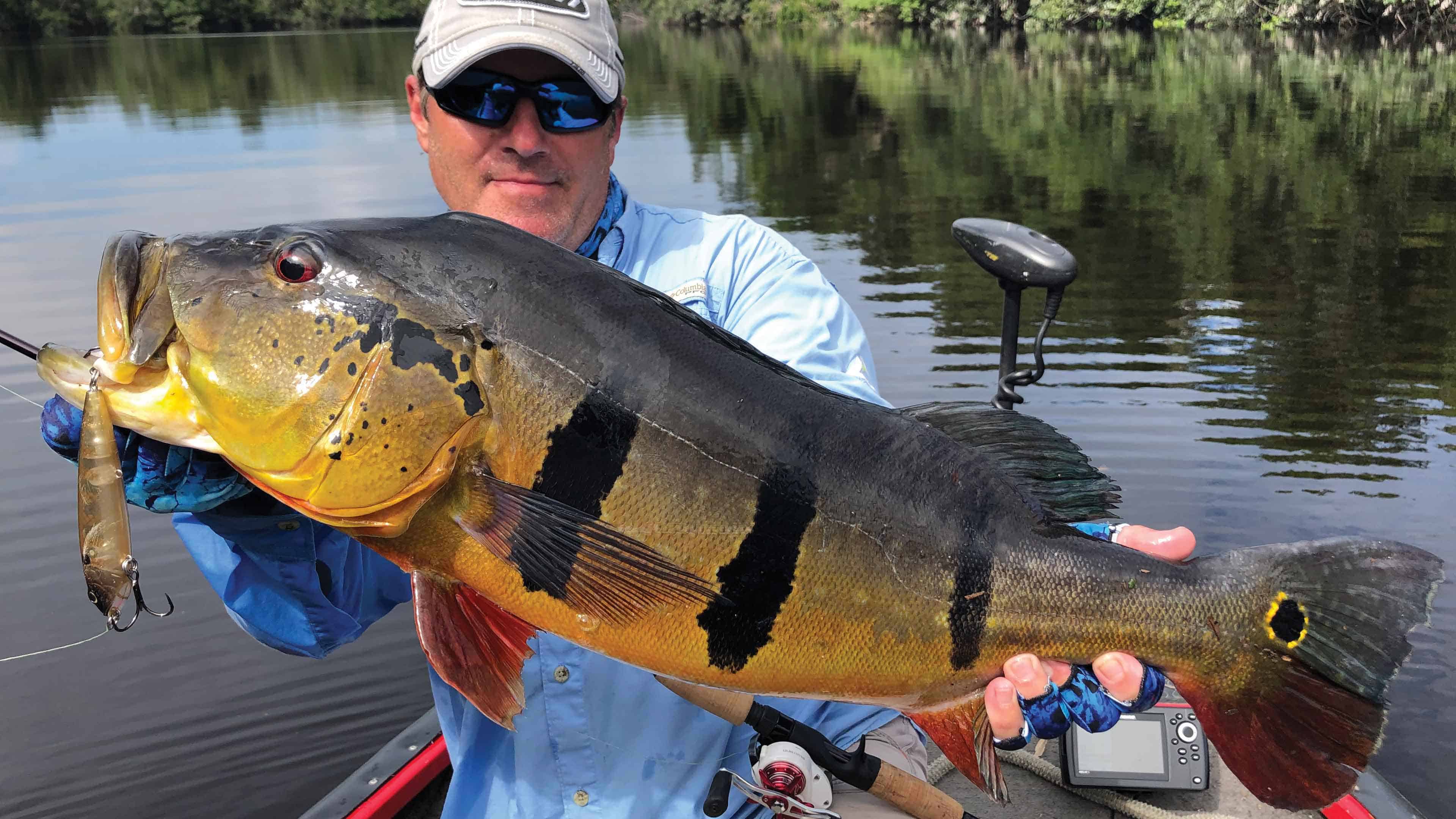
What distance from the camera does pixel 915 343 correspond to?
11531 millimetres

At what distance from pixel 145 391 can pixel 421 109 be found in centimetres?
169

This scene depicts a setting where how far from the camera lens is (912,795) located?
3107 millimetres

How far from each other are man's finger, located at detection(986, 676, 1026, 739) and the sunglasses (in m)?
1.89

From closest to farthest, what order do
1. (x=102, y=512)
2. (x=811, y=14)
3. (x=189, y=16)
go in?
(x=102, y=512) < (x=189, y=16) < (x=811, y=14)

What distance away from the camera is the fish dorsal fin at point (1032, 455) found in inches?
90.7

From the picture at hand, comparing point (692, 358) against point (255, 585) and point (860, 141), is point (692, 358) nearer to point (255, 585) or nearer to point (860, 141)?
point (255, 585)

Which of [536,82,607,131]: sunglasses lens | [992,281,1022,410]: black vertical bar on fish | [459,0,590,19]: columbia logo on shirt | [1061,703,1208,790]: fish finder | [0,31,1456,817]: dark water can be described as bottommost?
[0,31,1456,817]: dark water

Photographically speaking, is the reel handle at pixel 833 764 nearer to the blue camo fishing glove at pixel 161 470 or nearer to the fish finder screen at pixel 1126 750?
the blue camo fishing glove at pixel 161 470

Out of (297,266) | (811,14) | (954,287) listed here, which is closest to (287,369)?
(297,266)

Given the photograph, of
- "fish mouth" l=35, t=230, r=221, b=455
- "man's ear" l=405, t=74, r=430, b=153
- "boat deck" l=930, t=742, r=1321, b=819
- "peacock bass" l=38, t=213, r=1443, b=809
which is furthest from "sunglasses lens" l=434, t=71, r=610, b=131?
"boat deck" l=930, t=742, r=1321, b=819

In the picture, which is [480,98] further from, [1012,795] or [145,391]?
[1012,795]

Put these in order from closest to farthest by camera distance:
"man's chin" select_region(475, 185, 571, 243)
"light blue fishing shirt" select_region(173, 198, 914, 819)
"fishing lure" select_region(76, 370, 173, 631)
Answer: "fishing lure" select_region(76, 370, 173, 631) → "light blue fishing shirt" select_region(173, 198, 914, 819) → "man's chin" select_region(475, 185, 571, 243)

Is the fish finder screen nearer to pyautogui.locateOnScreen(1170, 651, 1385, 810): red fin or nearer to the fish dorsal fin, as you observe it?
pyautogui.locateOnScreen(1170, 651, 1385, 810): red fin

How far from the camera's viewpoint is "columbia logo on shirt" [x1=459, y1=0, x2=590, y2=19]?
302 cm
